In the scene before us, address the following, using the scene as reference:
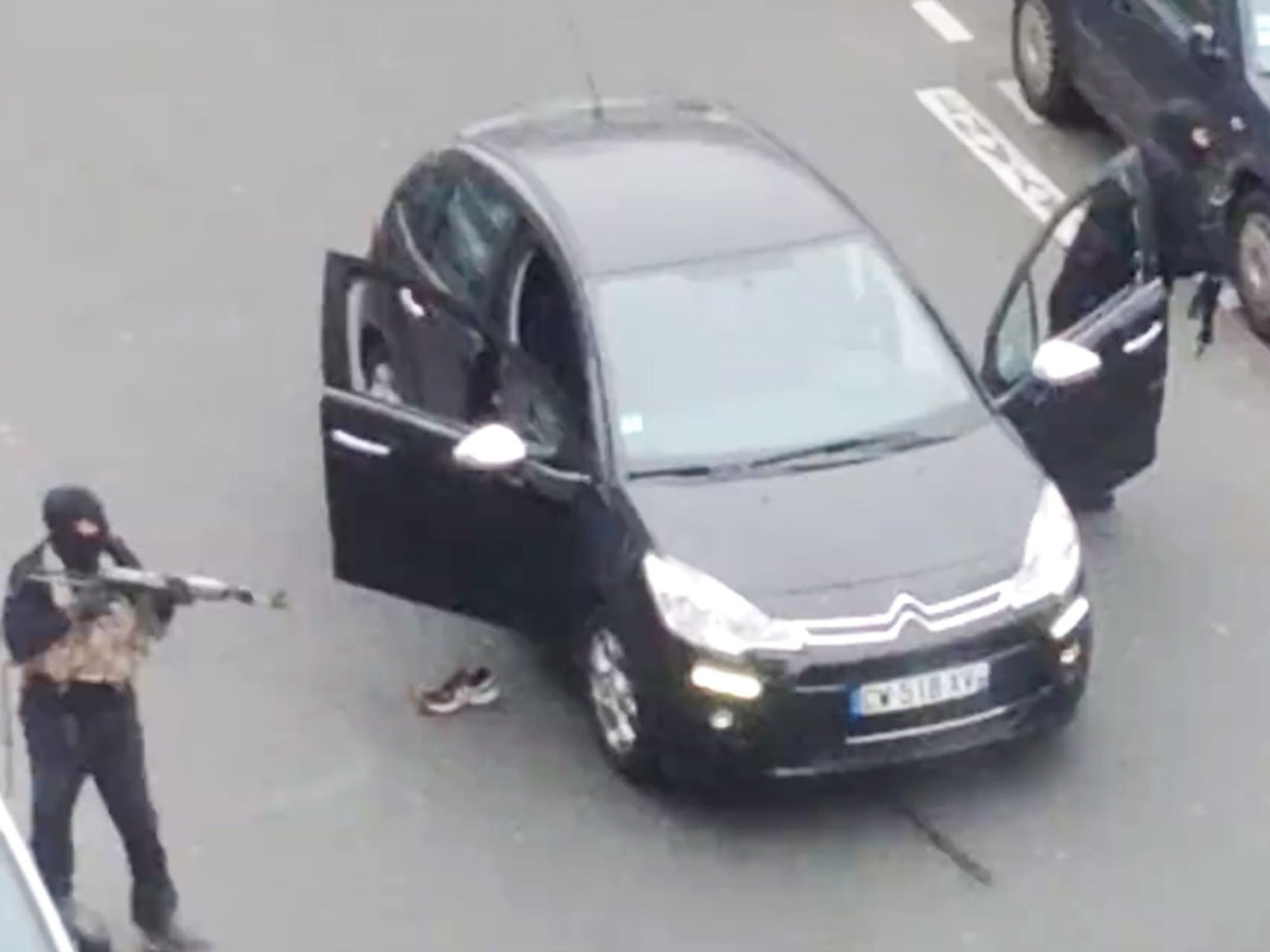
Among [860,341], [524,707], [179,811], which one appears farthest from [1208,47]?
[179,811]

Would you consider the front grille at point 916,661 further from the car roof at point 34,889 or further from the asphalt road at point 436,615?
the car roof at point 34,889

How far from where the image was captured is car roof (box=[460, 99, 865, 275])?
12031 millimetres

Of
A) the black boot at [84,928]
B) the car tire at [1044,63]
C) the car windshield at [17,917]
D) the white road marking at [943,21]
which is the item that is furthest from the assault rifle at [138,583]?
the white road marking at [943,21]

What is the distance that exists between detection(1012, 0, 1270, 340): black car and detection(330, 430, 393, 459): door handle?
15.1ft

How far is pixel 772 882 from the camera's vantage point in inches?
436

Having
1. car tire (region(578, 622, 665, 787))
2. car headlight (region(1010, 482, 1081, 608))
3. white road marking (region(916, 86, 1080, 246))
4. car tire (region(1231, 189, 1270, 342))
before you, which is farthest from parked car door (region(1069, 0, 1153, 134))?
car tire (region(578, 622, 665, 787))

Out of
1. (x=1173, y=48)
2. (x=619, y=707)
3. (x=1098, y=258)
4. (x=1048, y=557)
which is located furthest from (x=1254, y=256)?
(x=619, y=707)

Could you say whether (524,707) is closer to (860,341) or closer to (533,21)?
(860,341)

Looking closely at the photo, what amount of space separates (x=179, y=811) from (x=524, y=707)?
4.25ft

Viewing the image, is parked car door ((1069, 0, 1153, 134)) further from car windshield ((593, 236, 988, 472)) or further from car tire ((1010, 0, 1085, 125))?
car windshield ((593, 236, 988, 472))

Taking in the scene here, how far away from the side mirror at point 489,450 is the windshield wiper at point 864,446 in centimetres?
77

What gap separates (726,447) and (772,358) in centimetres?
45

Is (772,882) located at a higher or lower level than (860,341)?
lower

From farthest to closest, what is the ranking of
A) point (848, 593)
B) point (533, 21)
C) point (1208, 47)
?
point (533, 21) → point (1208, 47) → point (848, 593)
